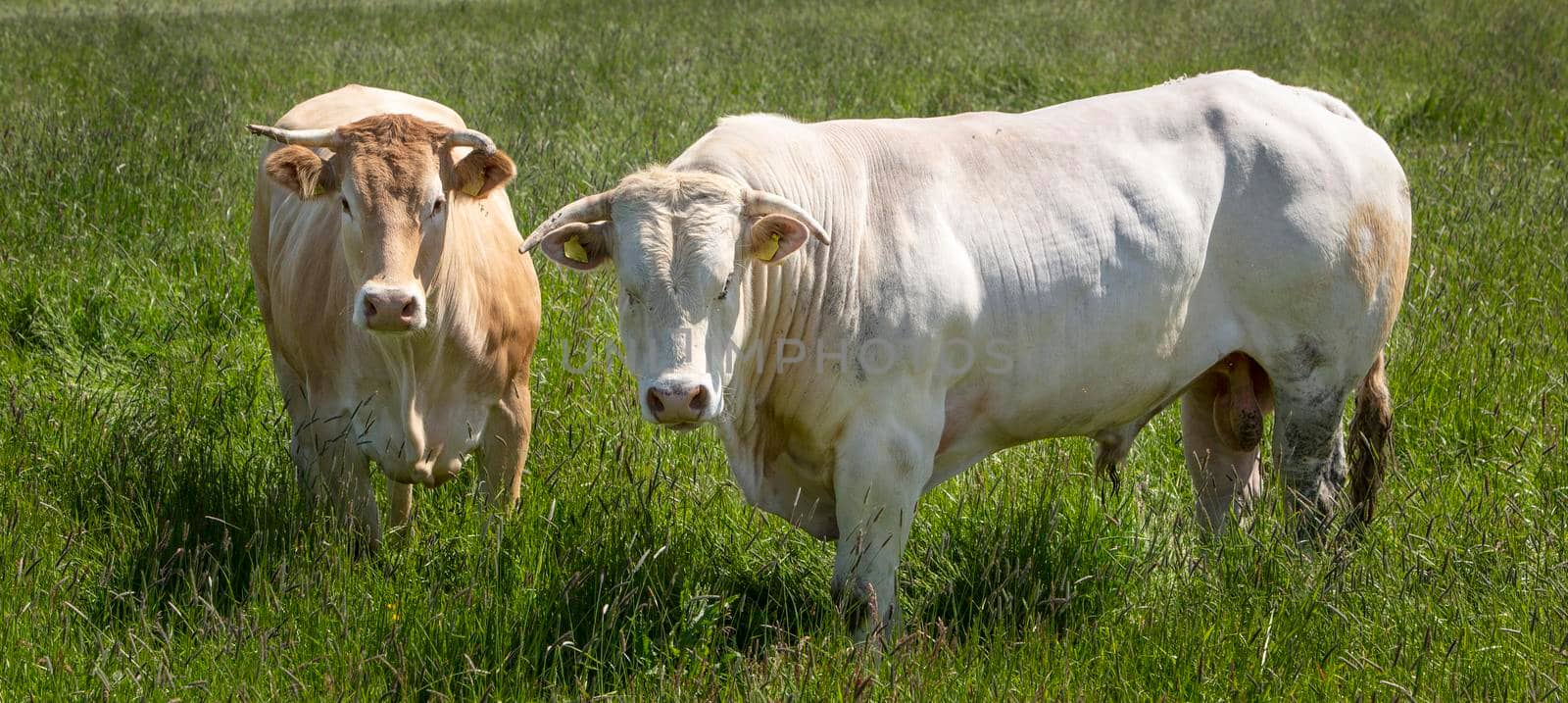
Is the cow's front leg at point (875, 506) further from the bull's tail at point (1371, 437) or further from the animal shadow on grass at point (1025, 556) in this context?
the bull's tail at point (1371, 437)

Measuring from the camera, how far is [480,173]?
14.3 ft

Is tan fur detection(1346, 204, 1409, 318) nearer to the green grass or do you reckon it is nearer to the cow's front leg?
the green grass

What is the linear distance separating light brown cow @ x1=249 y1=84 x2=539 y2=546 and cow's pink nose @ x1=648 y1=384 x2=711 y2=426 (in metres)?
0.98

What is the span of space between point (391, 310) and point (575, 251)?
2.19 ft

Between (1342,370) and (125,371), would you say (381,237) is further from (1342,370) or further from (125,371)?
(1342,370)

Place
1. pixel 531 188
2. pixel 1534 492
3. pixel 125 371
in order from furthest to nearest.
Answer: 1. pixel 531 188
2. pixel 125 371
3. pixel 1534 492

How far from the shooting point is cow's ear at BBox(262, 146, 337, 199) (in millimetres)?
4223

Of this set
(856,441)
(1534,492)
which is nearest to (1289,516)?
(1534,492)

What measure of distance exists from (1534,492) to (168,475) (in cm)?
446

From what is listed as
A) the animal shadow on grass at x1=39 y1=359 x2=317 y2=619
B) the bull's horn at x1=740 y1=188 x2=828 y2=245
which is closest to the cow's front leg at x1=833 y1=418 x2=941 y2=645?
the bull's horn at x1=740 y1=188 x2=828 y2=245

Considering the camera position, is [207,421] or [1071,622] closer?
[1071,622]

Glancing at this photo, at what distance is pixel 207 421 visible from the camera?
493 centimetres

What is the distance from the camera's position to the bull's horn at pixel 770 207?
11.2ft

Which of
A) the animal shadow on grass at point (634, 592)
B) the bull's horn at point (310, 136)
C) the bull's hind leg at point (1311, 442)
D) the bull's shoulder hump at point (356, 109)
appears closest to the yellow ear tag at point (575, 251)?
the animal shadow on grass at point (634, 592)
